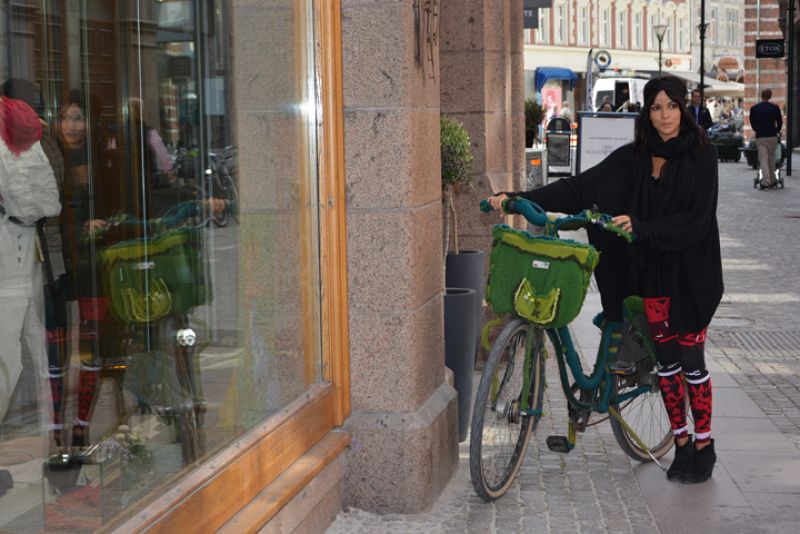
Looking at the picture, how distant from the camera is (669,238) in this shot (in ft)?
18.5

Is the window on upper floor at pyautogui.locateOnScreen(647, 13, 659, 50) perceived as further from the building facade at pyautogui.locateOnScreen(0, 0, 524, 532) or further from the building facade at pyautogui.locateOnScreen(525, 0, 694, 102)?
the building facade at pyautogui.locateOnScreen(0, 0, 524, 532)

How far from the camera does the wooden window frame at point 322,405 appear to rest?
418 centimetres

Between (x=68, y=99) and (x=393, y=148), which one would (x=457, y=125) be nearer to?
(x=393, y=148)

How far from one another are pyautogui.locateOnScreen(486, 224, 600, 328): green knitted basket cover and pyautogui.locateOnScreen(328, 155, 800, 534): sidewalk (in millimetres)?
801

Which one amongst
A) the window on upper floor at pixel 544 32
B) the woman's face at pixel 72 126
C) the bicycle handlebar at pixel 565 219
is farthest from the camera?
the window on upper floor at pixel 544 32

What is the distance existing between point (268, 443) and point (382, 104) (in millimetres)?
1461

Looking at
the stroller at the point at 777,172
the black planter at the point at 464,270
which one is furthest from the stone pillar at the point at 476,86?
Result: the stroller at the point at 777,172

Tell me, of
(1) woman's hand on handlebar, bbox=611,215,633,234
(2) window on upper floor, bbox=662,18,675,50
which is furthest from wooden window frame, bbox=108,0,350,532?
(2) window on upper floor, bbox=662,18,675,50

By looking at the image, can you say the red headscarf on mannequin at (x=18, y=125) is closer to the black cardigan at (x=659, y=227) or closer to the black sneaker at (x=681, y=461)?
the black cardigan at (x=659, y=227)

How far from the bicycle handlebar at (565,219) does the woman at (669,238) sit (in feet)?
0.23

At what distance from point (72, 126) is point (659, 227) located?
303cm

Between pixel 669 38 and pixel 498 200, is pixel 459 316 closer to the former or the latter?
pixel 498 200

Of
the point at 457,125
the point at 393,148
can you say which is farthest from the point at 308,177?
the point at 457,125

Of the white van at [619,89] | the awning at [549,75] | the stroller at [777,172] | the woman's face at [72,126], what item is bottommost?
the stroller at [777,172]
